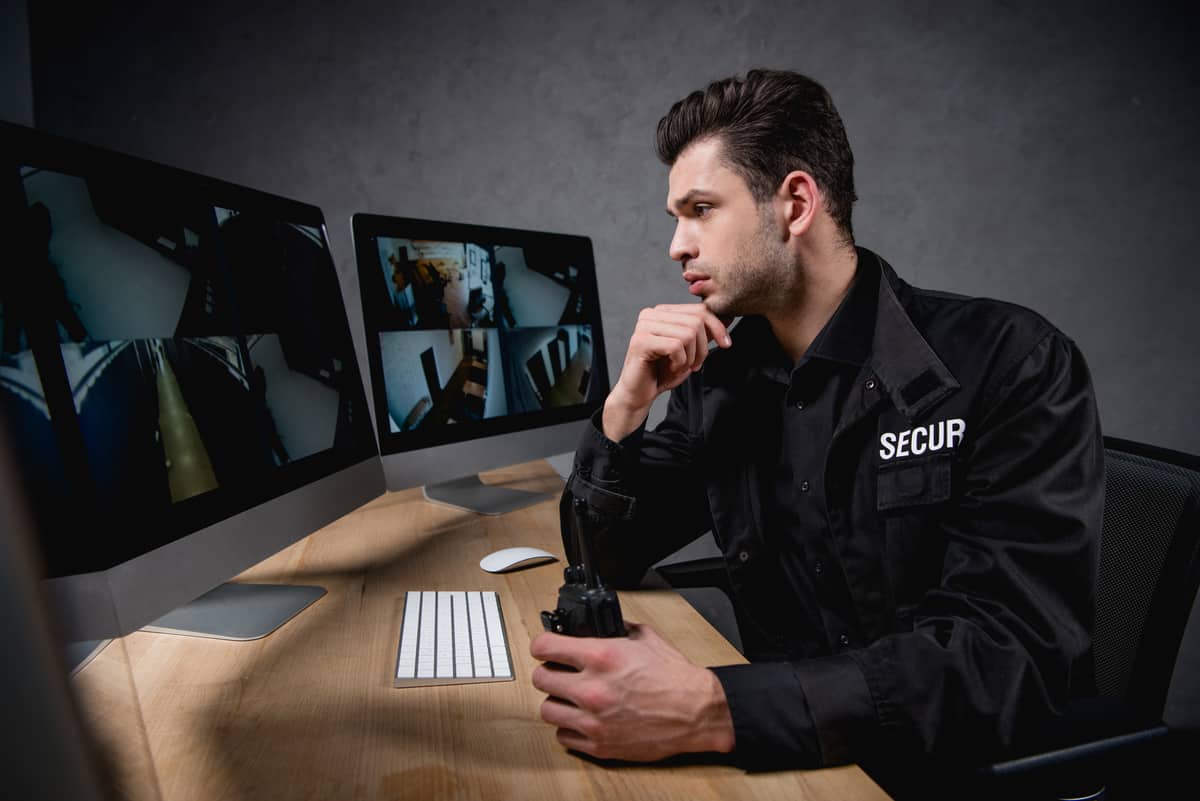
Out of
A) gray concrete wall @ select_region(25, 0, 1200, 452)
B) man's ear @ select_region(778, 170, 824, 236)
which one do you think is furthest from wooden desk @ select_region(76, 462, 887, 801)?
gray concrete wall @ select_region(25, 0, 1200, 452)

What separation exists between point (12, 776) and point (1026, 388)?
3.26 feet

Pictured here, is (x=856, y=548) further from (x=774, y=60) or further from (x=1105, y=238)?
(x=1105, y=238)

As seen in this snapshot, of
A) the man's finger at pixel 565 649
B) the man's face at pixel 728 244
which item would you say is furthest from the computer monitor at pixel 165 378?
the man's face at pixel 728 244

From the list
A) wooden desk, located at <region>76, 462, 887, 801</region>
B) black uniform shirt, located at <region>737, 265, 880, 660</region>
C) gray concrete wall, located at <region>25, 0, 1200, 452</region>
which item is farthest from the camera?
gray concrete wall, located at <region>25, 0, 1200, 452</region>

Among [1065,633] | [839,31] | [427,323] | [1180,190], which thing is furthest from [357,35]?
[1180,190]

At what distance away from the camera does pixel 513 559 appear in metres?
1.13

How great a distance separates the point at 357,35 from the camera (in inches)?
71.4

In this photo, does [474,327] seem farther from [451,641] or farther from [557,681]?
[557,681]

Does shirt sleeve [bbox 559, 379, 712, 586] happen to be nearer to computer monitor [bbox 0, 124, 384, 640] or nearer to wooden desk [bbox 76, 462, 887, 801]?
wooden desk [bbox 76, 462, 887, 801]

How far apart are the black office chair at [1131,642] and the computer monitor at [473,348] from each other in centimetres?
98

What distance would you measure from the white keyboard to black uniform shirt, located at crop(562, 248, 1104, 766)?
17 centimetres

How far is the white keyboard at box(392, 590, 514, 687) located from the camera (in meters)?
0.78

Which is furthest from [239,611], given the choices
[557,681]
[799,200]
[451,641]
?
[799,200]

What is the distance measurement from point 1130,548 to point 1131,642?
11 centimetres
